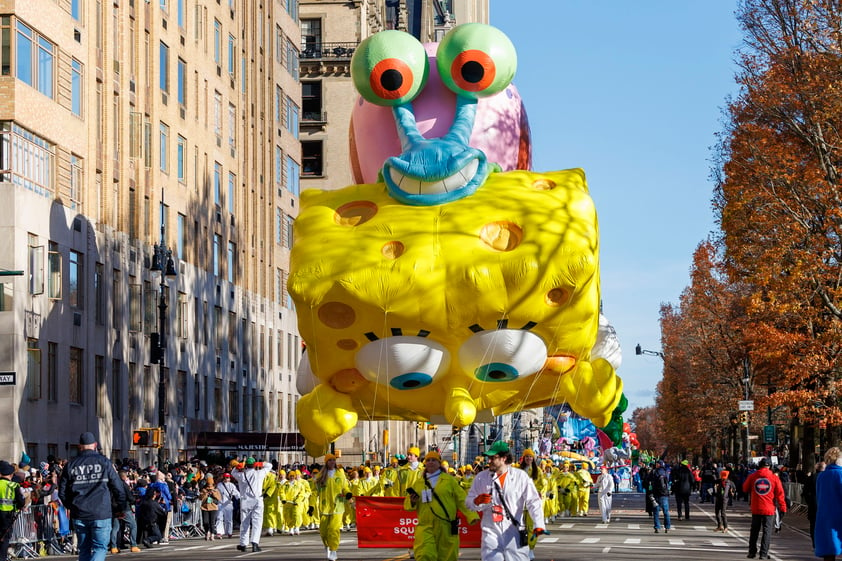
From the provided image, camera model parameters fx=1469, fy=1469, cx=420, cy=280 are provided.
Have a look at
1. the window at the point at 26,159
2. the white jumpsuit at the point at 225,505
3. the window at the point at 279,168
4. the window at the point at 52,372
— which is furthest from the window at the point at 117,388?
the window at the point at 279,168

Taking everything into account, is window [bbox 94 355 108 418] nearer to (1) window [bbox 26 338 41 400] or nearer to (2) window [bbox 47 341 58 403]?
(2) window [bbox 47 341 58 403]

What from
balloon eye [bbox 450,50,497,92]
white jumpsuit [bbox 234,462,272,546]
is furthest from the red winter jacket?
white jumpsuit [bbox 234,462,272,546]

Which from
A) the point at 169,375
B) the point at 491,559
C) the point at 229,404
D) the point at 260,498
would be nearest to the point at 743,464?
the point at 229,404

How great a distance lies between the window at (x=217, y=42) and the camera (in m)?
60.0

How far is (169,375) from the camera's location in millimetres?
51906

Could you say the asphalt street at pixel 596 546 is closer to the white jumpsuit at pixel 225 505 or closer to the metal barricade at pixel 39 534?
the white jumpsuit at pixel 225 505

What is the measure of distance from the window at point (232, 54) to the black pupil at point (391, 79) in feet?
136

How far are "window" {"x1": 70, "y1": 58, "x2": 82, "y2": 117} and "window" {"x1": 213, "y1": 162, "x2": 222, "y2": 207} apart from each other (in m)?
15.9

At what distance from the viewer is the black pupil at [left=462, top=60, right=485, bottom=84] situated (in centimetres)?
2192

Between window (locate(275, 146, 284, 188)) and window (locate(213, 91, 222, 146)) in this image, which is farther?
window (locate(275, 146, 284, 188))

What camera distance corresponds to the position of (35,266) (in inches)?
1554

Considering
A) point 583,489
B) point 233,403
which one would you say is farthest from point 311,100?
point 583,489

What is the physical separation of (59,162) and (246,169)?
23283 mm

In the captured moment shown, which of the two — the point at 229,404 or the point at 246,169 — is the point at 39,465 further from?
the point at 246,169
